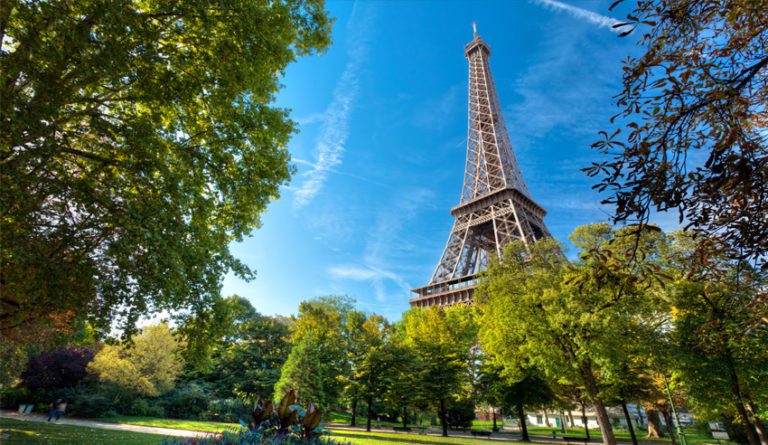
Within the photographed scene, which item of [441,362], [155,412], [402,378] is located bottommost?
[155,412]

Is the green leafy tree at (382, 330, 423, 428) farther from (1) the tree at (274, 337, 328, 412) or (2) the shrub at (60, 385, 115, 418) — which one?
(2) the shrub at (60, 385, 115, 418)

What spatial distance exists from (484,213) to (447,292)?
12253mm

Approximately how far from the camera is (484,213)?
1822 inches

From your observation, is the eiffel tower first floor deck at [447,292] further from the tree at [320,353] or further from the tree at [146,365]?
the tree at [146,365]

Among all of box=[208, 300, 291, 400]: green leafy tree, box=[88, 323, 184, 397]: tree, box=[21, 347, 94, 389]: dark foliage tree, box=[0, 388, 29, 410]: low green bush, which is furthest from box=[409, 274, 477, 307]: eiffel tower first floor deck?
box=[0, 388, 29, 410]: low green bush

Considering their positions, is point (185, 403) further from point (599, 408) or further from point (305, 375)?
point (599, 408)

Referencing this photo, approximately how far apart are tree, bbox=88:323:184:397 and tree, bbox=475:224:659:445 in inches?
859

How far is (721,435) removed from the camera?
30.4 metres

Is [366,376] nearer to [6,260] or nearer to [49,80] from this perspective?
[6,260]

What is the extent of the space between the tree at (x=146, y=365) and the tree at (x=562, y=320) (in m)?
21.8

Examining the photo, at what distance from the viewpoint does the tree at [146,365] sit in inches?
896

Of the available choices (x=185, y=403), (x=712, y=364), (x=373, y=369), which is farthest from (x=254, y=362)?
(x=712, y=364)

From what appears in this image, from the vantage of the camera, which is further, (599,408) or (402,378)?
(402,378)

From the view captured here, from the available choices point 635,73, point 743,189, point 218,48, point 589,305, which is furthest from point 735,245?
point 589,305
